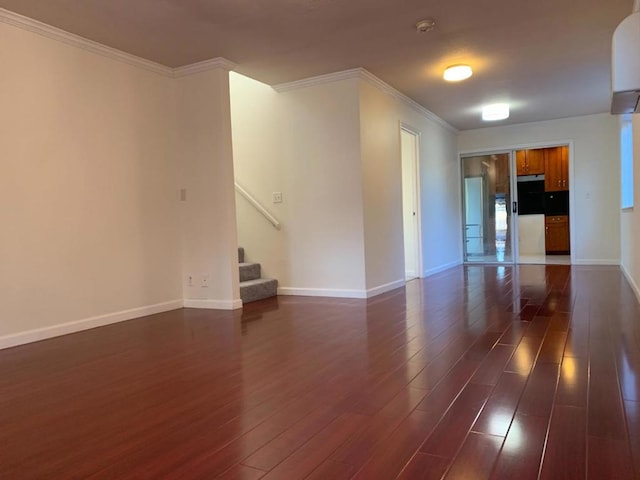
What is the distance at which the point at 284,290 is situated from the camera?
17.7 ft

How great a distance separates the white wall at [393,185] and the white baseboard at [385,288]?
41mm

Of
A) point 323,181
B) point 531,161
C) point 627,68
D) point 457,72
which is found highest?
point 457,72

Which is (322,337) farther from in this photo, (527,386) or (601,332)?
(601,332)

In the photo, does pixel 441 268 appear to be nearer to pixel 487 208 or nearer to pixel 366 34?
pixel 487 208

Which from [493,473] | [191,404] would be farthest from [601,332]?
[191,404]

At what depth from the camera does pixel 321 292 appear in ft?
16.9

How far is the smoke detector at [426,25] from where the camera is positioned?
145 inches

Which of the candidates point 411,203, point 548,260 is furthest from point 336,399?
point 548,260

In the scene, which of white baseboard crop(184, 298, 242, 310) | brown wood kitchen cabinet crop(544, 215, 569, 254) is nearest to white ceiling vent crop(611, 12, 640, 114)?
white baseboard crop(184, 298, 242, 310)

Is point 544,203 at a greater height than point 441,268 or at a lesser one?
greater

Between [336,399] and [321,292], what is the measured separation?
3.08 metres

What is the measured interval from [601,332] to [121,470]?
9.80ft

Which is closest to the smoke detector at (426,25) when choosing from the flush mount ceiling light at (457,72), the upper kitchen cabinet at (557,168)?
the flush mount ceiling light at (457,72)

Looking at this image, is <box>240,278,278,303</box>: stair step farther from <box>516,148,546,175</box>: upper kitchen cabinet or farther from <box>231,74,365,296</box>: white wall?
<box>516,148,546,175</box>: upper kitchen cabinet
